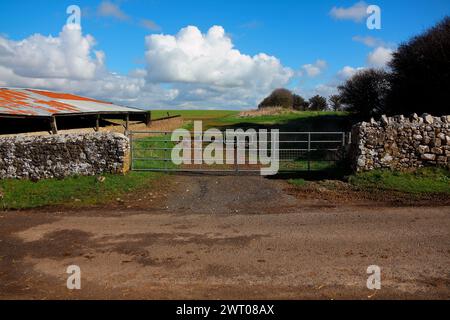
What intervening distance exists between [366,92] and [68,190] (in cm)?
2874

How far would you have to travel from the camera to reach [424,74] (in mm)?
22219

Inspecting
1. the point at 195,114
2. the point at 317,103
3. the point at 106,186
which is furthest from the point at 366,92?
the point at 195,114

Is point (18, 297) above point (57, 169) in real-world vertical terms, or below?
below

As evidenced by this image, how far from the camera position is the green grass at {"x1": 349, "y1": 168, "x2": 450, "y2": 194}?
1123cm

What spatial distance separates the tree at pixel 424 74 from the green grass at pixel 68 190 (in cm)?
1695

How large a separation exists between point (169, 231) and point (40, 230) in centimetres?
275

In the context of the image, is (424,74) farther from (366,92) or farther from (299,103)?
A: (299,103)

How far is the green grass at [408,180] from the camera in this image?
11.2 m

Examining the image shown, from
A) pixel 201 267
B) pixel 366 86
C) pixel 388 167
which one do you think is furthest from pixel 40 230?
pixel 366 86

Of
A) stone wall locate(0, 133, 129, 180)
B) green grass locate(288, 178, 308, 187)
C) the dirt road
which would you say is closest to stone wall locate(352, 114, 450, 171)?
green grass locate(288, 178, 308, 187)

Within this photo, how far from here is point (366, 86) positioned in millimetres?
33969

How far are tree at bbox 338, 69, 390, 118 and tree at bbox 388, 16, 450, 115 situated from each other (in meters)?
6.52

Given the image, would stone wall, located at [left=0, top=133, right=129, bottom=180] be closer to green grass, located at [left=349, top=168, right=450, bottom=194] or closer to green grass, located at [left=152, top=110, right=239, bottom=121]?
green grass, located at [left=349, top=168, right=450, bottom=194]
